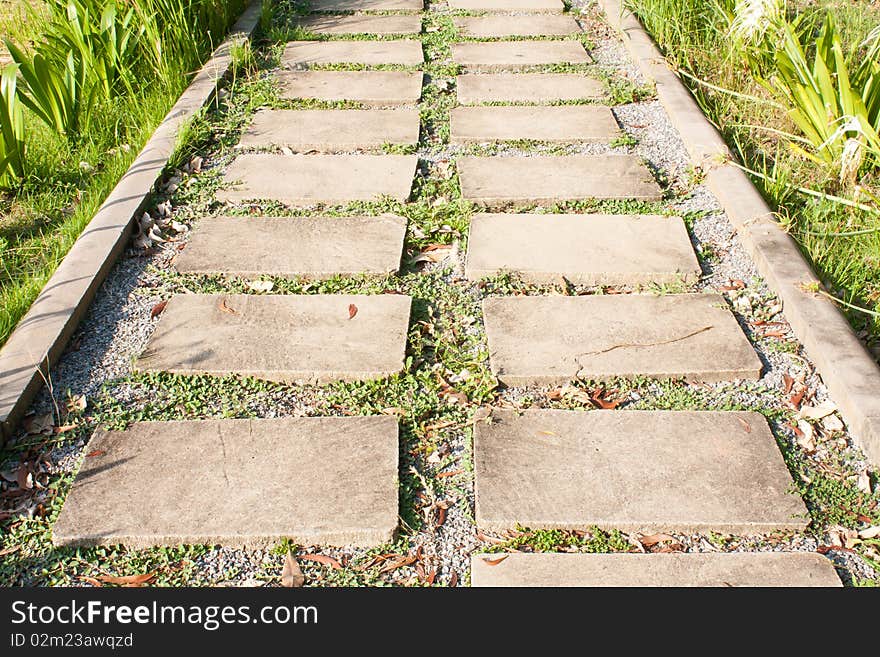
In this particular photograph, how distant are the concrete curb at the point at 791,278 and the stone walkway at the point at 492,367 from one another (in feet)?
0.71

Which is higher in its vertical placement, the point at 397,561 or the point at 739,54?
the point at 739,54

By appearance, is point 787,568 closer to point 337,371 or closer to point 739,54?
point 337,371

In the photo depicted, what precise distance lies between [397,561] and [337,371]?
73cm

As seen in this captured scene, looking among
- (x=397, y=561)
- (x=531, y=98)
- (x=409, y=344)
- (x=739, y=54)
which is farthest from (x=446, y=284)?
(x=739, y=54)

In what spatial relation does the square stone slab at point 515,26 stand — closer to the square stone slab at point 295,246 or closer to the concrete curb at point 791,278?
the concrete curb at point 791,278

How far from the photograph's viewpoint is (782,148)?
13.2 feet

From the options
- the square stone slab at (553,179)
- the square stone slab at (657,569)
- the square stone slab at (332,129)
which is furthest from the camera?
the square stone slab at (332,129)

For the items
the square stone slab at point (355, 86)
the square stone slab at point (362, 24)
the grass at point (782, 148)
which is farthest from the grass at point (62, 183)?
the grass at point (782, 148)

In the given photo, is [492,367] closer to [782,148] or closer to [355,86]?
[782,148]

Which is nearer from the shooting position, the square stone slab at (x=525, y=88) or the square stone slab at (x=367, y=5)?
the square stone slab at (x=525, y=88)

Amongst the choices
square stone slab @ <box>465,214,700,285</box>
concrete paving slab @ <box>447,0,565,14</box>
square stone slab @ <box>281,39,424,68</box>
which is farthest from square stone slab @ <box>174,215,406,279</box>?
concrete paving slab @ <box>447,0,565,14</box>

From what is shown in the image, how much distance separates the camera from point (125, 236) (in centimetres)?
332

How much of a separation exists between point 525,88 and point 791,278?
2.30 meters

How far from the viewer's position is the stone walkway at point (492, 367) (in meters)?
2.15
